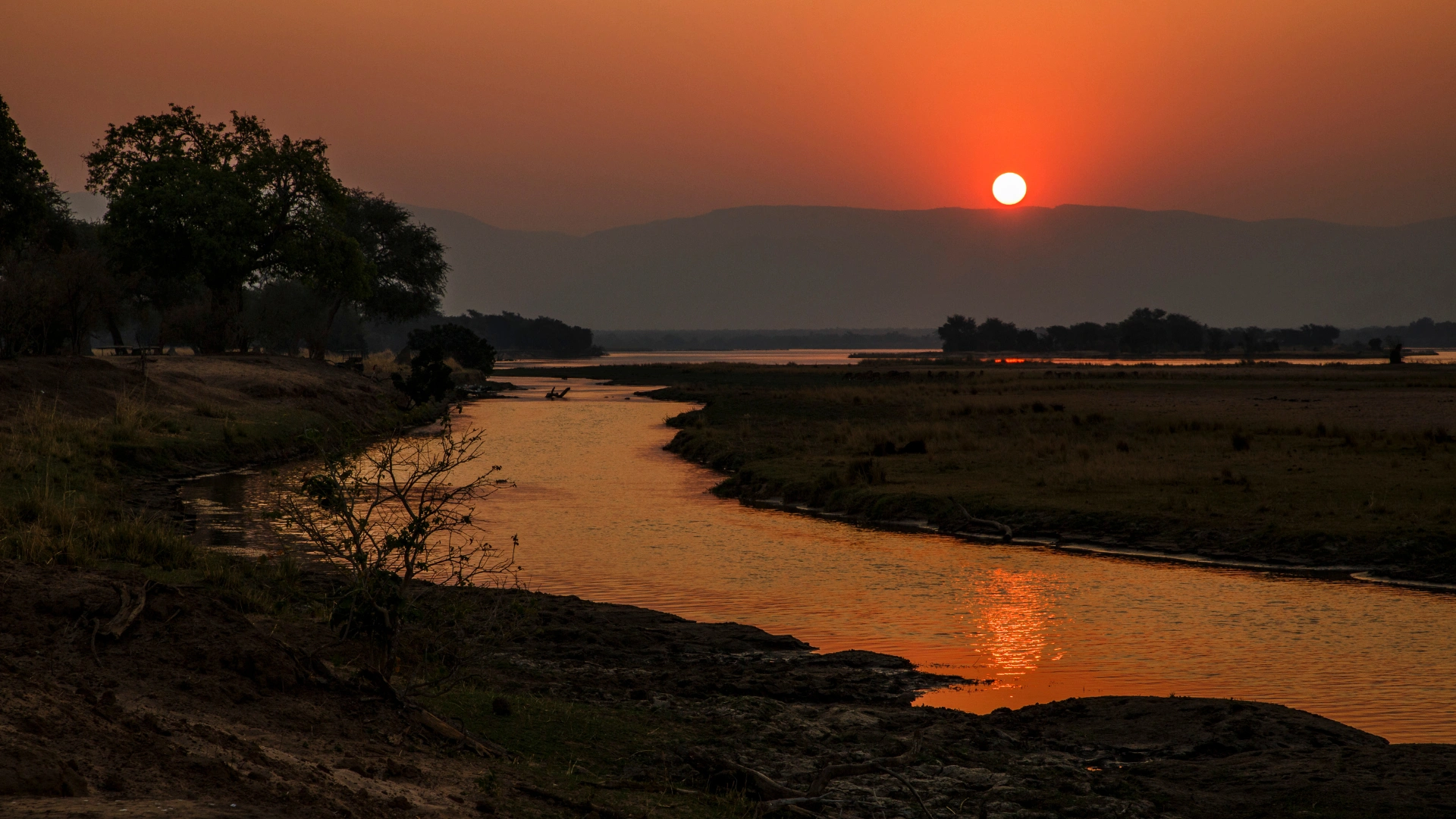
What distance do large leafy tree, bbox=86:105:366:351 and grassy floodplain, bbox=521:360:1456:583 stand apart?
1012 inches

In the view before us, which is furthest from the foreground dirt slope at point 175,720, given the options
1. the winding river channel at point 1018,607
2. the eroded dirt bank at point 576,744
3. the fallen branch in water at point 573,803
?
the winding river channel at point 1018,607

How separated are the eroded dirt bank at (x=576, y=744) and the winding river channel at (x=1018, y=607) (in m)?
2.01

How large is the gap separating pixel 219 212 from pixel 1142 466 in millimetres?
50021

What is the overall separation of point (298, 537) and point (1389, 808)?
67.3ft

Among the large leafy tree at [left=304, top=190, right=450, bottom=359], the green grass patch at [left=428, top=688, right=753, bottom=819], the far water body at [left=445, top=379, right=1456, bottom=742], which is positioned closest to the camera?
the green grass patch at [left=428, top=688, right=753, bottom=819]

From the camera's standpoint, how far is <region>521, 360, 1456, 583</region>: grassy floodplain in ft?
81.4

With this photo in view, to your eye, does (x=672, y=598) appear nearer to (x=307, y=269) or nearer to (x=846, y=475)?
(x=846, y=475)

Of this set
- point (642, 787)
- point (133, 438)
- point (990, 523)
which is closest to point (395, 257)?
point (133, 438)

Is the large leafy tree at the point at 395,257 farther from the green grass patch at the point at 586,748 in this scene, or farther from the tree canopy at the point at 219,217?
the green grass patch at the point at 586,748

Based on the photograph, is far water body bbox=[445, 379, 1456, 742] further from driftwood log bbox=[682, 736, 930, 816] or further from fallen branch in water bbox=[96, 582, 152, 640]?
fallen branch in water bbox=[96, 582, 152, 640]

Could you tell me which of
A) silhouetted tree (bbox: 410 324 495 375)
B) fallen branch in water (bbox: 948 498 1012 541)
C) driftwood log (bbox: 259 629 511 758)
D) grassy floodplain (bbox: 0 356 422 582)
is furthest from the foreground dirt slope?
silhouetted tree (bbox: 410 324 495 375)

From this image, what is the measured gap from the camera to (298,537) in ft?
79.6

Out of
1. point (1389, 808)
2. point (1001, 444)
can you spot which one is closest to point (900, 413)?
point (1001, 444)

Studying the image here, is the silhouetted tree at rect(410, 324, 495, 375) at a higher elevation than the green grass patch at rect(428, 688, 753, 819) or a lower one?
higher
